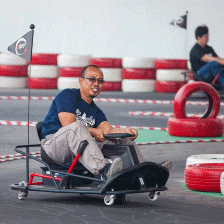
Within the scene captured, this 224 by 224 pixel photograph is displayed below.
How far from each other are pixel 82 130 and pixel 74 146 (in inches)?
5.3

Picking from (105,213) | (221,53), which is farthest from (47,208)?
(221,53)

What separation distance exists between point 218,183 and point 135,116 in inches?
302

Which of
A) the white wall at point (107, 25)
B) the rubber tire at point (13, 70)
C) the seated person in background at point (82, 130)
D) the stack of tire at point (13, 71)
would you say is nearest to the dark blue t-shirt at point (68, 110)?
the seated person in background at point (82, 130)

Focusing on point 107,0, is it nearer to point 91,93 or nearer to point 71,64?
point 71,64

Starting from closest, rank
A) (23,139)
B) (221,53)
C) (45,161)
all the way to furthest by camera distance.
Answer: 1. (45,161)
2. (23,139)
3. (221,53)

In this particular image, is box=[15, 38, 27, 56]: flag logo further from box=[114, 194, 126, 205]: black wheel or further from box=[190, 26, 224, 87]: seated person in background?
box=[190, 26, 224, 87]: seated person in background

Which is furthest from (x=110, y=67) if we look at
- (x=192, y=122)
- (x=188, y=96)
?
(x=192, y=122)

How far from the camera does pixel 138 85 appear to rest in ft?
65.6

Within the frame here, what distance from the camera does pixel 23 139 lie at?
10258mm

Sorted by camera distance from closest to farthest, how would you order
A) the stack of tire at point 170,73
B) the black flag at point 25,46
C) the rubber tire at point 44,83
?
the black flag at point 25,46 → the stack of tire at point 170,73 → the rubber tire at point 44,83

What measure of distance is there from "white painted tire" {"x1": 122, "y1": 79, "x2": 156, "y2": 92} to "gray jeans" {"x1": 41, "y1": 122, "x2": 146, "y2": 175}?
1416 cm

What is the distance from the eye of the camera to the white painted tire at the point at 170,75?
63.8 ft

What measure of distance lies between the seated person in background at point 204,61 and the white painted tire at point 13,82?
6409mm

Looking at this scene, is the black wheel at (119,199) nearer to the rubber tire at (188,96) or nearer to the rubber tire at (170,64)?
the rubber tire at (188,96)
